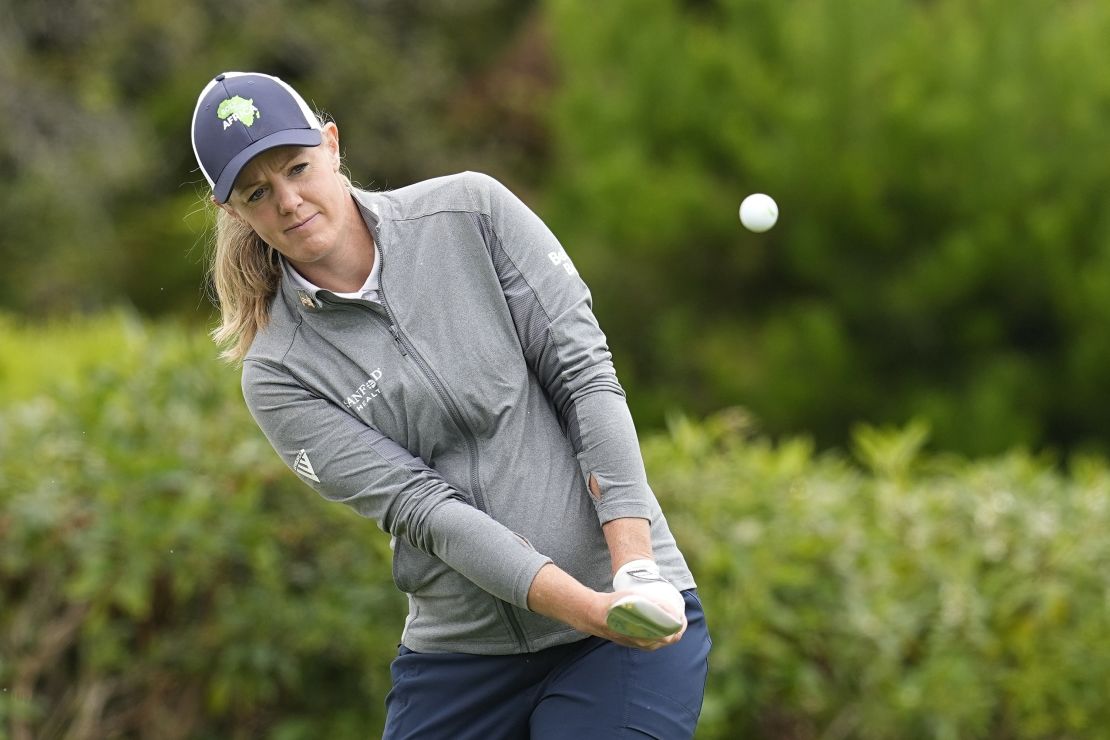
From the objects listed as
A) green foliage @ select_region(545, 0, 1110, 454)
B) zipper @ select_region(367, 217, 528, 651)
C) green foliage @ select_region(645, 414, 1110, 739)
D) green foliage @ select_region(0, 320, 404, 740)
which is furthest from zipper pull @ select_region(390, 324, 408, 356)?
green foliage @ select_region(545, 0, 1110, 454)

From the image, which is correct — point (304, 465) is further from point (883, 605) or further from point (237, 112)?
point (883, 605)

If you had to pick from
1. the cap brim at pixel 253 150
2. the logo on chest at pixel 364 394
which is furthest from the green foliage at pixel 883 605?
the cap brim at pixel 253 150

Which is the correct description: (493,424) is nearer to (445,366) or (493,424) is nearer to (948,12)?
(445,366)

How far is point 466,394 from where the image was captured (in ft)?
8.47

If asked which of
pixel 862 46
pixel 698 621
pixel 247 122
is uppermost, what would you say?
pixel 862 46

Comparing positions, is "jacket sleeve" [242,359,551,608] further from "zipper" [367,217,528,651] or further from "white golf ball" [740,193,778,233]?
"white golf ball" [740,193,778,233]

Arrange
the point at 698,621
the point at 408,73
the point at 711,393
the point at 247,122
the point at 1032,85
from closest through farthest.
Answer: the point at 247,122 < the point at 698,621 < the point at 1032,85 < the point at 711,393 < the point at 408,73

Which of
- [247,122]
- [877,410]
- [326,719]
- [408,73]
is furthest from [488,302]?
[408,73]

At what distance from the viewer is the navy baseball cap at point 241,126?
251cm

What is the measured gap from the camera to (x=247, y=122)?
98.9 inches

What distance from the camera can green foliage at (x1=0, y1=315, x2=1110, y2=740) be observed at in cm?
446

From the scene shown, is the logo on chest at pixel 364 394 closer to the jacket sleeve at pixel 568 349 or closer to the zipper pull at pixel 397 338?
the zipper pull at pixel 397 338

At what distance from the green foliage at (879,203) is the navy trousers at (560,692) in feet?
23.9

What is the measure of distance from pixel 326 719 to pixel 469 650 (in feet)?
7.10
